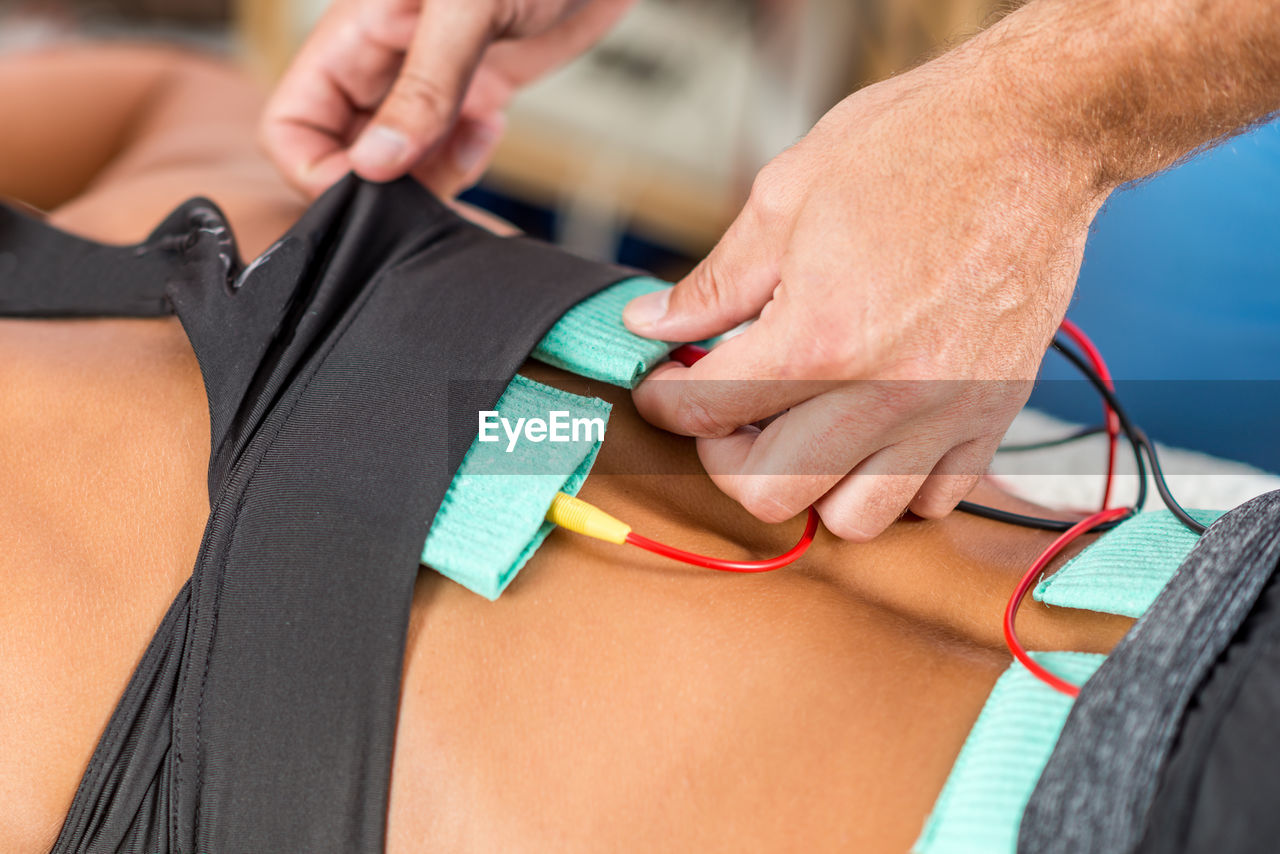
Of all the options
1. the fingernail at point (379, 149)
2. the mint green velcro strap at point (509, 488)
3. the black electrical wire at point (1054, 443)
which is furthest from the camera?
the black electrical wire at point (1054, 443)

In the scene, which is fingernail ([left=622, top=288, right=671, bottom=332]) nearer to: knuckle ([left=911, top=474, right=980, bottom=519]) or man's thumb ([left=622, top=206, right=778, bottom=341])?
man's thumb ([left=622, top=206, right=778, bottom=341])

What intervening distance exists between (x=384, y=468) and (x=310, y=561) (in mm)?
70

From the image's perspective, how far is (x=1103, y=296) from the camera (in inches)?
50.4

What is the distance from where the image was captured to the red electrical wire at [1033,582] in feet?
1.76

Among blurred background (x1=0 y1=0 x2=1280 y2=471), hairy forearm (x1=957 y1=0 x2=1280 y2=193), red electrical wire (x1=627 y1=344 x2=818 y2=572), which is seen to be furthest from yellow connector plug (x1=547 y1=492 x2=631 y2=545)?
blurred background (x1=0 y1=0 x2=1280 y2=471)

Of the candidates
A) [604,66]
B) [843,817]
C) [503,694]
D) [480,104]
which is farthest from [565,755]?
[604,66]

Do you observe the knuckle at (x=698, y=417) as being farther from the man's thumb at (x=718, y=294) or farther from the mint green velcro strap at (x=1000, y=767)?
the mint green velcro strap at (x=1000, y=767)

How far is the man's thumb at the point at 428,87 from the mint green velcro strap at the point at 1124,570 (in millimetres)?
651

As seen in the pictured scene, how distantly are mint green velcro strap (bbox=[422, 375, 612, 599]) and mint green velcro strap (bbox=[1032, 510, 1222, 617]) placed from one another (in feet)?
1.02

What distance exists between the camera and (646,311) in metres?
0.69

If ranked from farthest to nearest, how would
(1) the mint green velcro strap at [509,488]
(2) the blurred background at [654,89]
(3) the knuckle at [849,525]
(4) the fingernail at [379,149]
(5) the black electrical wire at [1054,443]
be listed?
(2) the blurred background at [654,89]
(5) the black electrical wire at [1054,443]
(4) the fingernail at [379,149]
(3) the knuckle at [849,525]
(1) the mint green velcro strap at [509,488]

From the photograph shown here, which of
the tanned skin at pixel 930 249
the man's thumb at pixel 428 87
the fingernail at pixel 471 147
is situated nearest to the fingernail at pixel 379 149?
the man's thumb at pixel 428 87

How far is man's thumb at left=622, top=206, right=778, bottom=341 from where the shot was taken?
662mm

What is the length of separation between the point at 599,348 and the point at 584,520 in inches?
5.4
